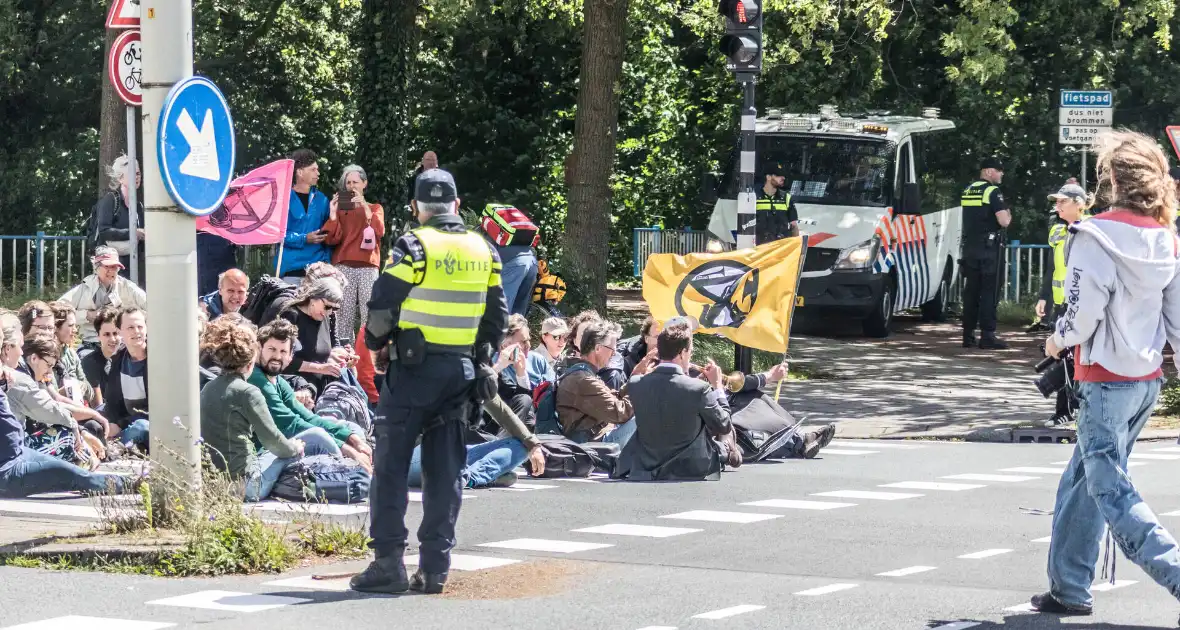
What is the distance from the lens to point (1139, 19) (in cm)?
2509

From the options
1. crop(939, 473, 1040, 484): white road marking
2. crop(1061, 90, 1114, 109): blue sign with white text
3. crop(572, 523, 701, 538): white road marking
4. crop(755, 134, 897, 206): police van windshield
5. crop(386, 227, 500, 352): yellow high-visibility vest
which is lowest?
crop(939, 473, 1040, 484): white road marking

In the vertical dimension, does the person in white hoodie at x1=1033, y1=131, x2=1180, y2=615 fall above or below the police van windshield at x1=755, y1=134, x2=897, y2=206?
below

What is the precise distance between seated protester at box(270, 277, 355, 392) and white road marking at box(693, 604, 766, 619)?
230 inches

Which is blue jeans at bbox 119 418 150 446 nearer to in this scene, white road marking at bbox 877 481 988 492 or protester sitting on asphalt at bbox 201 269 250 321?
protester sitting on asphalt at bbox 201 269 250 321

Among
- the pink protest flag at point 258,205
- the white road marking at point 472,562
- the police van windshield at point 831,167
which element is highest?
the police van windshield at point 831,167

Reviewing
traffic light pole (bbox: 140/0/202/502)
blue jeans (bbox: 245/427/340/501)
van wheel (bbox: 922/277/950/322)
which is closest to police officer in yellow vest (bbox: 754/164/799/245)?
van wheel (bbox: 922/277/950/322)

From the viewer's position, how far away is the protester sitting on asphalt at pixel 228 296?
43.5ft

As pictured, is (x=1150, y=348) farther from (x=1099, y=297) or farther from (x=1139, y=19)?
(x=1139, y=19)

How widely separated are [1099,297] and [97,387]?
8.05 m

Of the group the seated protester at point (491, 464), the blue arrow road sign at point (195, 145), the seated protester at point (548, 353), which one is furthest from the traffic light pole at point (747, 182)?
the blue arrow road sign at point (195, 145)

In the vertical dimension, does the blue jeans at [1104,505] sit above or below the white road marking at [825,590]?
above

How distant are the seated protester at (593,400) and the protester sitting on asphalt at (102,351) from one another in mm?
3139

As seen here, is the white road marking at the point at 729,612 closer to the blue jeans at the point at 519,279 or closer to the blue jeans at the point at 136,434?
the blue jeans at the point at 136,434

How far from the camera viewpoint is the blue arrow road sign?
871 centimetres
